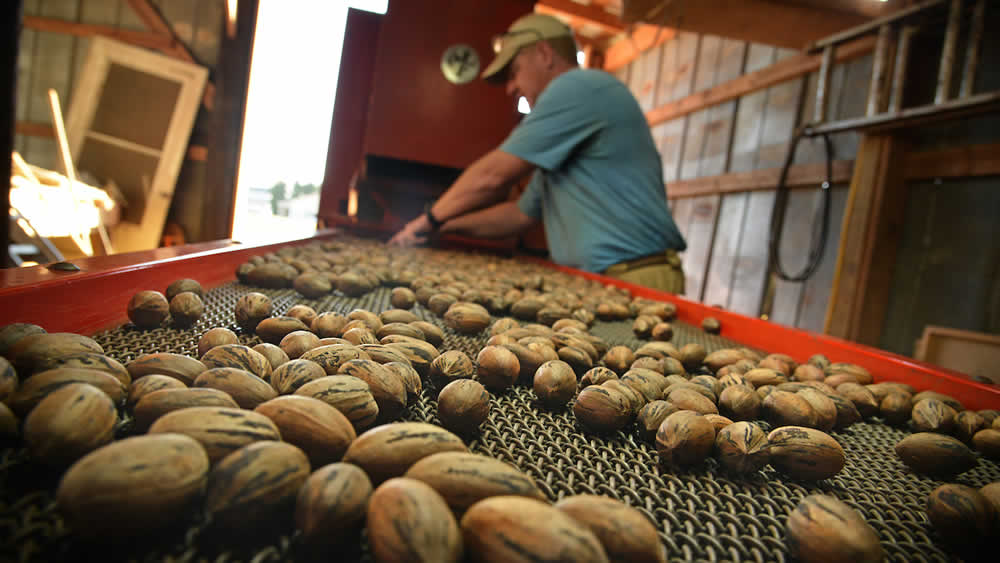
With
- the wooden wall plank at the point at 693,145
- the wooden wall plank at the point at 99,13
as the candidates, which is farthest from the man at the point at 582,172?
the wooden wall plank at the point at 99,13

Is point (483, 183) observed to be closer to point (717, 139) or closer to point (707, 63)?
point (717, 139)

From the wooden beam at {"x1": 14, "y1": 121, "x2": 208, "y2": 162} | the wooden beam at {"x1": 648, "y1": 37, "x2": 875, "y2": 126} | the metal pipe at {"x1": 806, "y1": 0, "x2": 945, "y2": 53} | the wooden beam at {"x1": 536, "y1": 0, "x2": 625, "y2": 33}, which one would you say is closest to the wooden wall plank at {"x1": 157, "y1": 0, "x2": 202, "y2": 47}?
the wooden beam at {"x1": 14, "y1": 121, "x2": 208, "y2": 162}

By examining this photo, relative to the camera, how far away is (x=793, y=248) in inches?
142

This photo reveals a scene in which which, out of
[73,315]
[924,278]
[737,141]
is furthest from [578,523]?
[737,141]

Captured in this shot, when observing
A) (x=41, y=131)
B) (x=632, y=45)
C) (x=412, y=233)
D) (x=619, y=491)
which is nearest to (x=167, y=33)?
(x=41, y=131)

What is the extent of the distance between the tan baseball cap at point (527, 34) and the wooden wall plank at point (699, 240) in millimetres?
2269

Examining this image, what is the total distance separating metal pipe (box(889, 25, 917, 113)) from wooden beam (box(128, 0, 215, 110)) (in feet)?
16.6

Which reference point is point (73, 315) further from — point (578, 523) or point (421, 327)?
point (578, 523)

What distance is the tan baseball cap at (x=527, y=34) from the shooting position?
9.89 feet

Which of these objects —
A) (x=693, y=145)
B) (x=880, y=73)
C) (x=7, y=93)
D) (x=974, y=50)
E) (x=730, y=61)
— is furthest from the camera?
(x=693, y=145)

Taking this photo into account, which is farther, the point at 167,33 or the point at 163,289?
the point at 167,33

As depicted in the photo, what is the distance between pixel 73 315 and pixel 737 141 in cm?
470

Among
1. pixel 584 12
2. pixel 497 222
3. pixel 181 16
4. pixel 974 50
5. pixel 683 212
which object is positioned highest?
pixel 584 12

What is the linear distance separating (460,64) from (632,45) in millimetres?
2845
